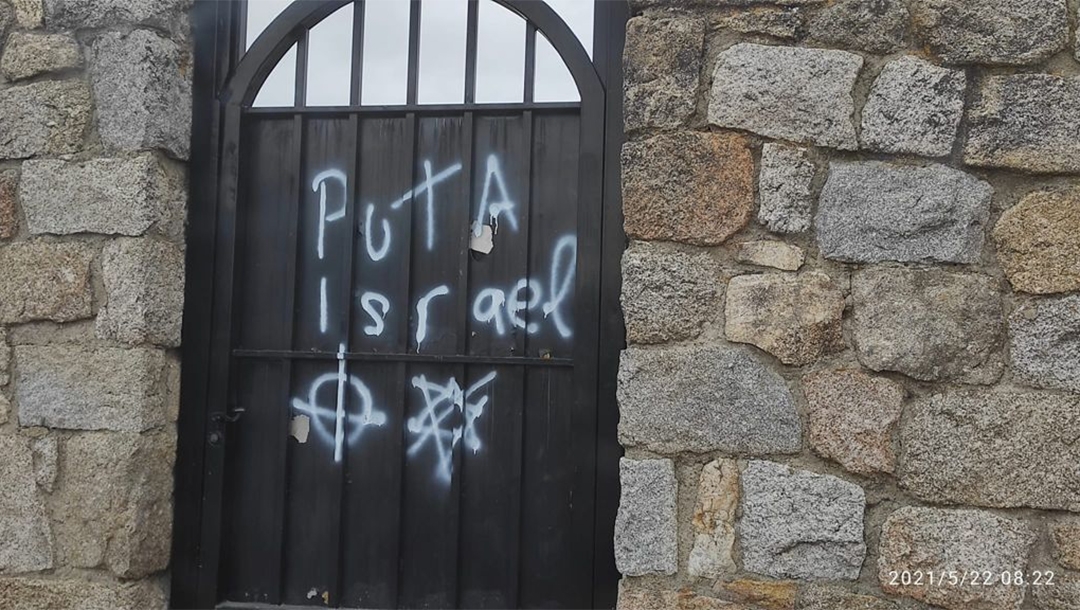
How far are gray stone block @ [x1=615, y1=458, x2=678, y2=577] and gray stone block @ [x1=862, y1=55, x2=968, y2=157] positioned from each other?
1.00m

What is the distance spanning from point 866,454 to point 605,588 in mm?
866

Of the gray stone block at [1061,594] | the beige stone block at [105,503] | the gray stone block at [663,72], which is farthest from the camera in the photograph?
the beige stone block at [105,503]

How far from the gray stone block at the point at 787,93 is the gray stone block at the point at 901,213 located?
0.11m

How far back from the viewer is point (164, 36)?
2.94 meters

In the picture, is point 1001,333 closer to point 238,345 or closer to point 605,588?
point 605,588

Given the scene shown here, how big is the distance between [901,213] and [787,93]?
16.5 inches

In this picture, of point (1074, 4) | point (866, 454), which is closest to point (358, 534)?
point (866, 454)

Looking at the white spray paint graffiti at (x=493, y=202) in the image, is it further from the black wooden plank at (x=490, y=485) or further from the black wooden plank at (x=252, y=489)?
the black wooden plank at (x=252, y=489)

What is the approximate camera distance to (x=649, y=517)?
8.07 ft

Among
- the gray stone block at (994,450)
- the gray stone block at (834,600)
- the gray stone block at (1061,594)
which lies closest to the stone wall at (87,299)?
the gray stone block at (834,600)

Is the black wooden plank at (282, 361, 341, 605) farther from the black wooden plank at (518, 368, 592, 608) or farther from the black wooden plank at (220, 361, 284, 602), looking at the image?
the black wooden plank at (518, 368, 592, 608)

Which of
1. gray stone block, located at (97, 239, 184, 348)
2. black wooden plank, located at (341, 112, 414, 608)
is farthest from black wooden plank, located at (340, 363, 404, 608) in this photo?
gray stone block, located at (97, 239, 184, 348)

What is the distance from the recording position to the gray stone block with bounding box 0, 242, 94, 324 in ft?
9.32

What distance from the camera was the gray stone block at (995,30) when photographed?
2.36 metres
